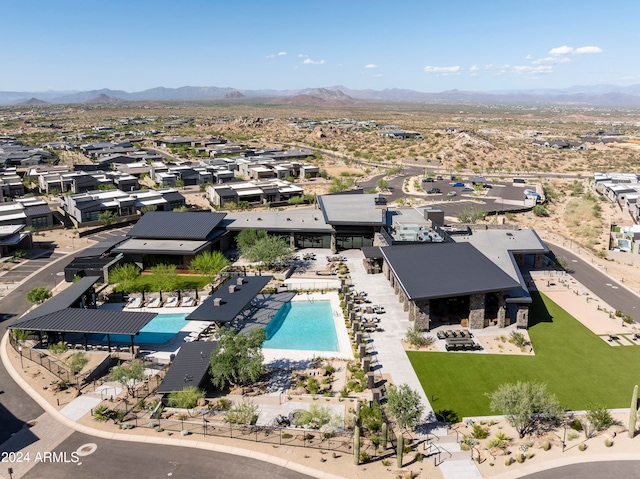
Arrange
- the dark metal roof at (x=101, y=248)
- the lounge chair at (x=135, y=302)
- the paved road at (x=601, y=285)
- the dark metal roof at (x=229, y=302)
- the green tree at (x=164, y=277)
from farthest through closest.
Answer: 1. the dark metal roof at (x=101, y=248)
2. the green tree at (x=164, y=277)
3. the lounge chair at (x=135, y=302)
4. the paved road at (x=601, y=285)
5. the dark metal roof at (x=229, y=302)

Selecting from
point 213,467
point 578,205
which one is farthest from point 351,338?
point 578,205

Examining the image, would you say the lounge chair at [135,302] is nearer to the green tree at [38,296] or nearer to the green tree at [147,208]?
the green tree at [38,296]

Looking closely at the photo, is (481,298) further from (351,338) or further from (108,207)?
(108,207)

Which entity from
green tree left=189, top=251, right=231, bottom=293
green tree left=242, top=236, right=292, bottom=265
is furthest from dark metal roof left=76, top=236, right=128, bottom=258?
green tree left=242, top=236, right=292, bottom=265

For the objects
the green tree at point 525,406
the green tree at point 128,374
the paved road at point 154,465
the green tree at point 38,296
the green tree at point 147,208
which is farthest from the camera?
the green tree at point 147,208

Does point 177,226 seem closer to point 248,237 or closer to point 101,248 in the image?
point 248,237

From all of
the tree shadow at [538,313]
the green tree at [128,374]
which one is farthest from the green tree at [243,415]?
the tree shadow at [538,313]
